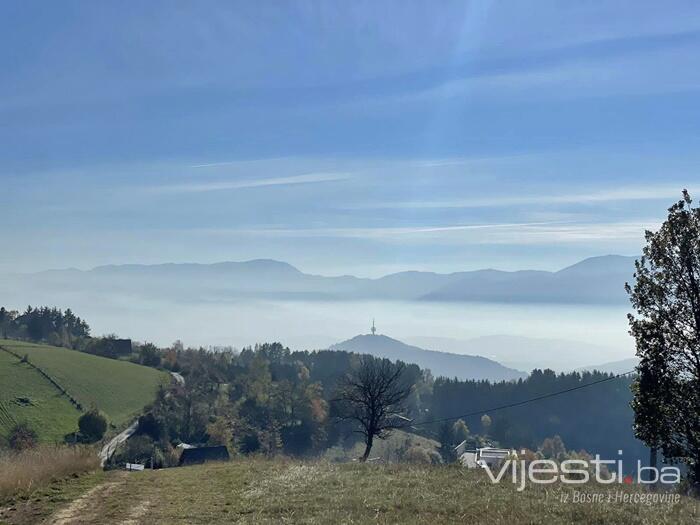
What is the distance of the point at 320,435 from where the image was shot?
113875mm

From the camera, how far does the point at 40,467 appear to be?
17.1 m

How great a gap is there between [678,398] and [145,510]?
14694 millimetres

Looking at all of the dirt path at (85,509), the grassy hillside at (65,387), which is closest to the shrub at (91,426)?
the grassy hillside at (65,387)

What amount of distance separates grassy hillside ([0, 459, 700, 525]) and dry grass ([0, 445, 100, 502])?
0.73m

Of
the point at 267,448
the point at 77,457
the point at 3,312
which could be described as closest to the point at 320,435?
the point at 267,448

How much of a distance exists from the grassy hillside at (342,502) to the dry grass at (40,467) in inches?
28.6

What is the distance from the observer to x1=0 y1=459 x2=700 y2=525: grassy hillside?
12.5m

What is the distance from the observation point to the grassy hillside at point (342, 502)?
12.5 meters

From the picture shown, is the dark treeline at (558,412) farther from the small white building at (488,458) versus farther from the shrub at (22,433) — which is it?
the shrub at (22,433)

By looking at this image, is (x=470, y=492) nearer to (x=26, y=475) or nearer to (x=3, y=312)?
(x=26, y=475)

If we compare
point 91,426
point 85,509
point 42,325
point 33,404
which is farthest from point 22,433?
point 42,325

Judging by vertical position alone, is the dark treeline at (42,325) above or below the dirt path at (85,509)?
above

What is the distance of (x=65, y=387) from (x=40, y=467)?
7221cm

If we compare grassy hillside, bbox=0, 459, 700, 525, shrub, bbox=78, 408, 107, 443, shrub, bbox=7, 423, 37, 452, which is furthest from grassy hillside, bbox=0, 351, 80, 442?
grassy hillside, bbox=0, 459, 700, 525
